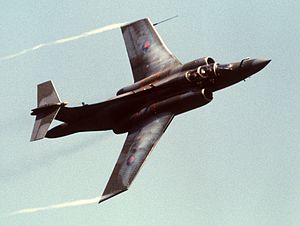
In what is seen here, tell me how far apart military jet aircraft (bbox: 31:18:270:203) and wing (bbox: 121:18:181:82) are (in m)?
0.08

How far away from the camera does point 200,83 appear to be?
41281 millimetres

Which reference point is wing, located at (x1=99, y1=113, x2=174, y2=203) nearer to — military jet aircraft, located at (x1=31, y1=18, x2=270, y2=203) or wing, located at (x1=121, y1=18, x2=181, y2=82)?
military jet aircraft, located at (x1=31, y1=18, x2=270, y2=203)

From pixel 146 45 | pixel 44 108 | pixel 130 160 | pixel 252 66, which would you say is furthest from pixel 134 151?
pixel 146 45

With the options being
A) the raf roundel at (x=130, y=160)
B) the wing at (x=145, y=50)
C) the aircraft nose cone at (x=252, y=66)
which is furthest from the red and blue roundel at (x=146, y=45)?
the raf roundel at (x=130, y=160)

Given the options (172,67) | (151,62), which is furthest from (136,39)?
(172,67)

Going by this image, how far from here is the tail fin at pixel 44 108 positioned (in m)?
42.9

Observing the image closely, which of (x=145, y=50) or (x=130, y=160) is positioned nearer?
(x=130, y=160)

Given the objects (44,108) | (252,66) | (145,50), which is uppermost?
(145,50)

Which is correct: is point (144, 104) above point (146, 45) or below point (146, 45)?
below

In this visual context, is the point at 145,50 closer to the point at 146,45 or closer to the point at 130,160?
the point at 146,45

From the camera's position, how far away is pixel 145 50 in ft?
155

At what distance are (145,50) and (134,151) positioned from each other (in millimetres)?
9345

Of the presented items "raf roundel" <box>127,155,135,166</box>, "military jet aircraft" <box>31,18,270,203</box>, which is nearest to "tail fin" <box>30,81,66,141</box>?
"military jet aircraft" <box>31,18,270,203</box>

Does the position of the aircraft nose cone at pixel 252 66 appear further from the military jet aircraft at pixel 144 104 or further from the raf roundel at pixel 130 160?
the raf roundel at pixel 130 160
